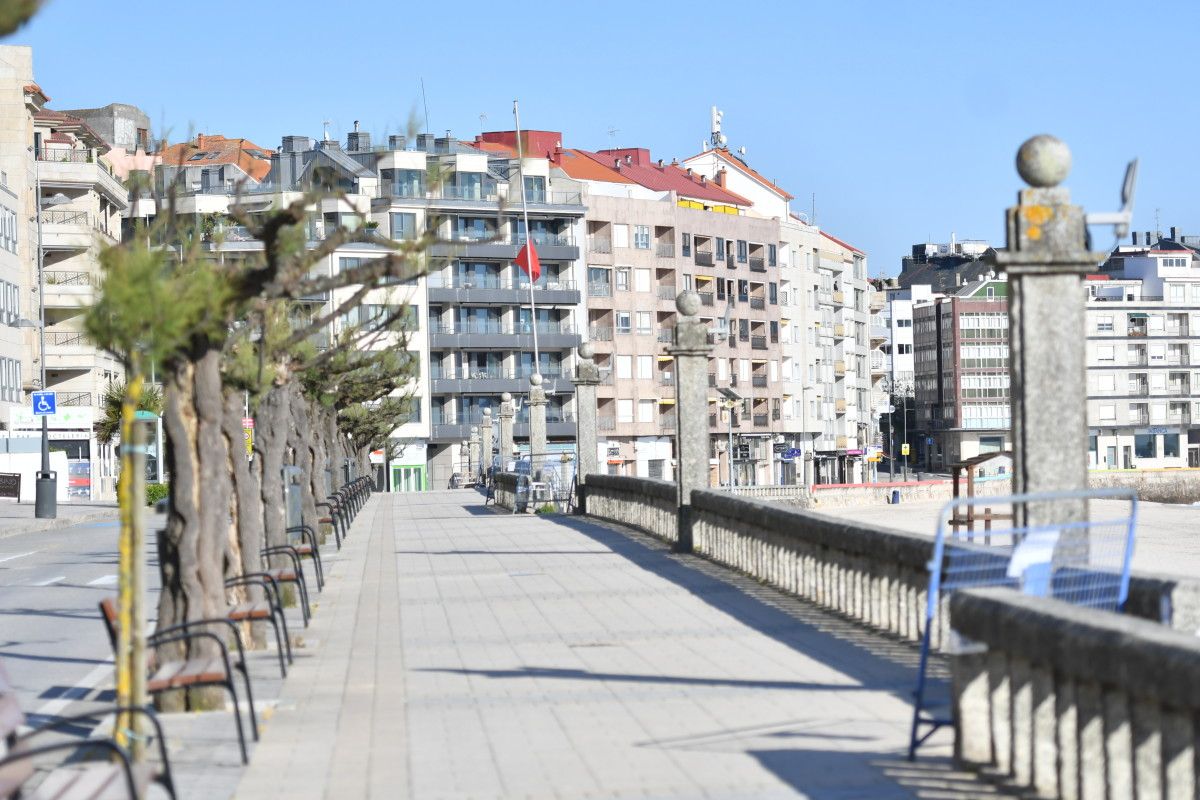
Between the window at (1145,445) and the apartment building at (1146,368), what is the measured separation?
0.09m

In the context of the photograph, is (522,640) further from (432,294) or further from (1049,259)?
(432,294)

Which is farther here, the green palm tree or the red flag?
the red flag

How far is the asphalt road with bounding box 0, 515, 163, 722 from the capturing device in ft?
48.8

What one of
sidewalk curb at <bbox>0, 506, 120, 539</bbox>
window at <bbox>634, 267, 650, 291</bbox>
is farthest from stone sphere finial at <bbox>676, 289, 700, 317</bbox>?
window at <bbox>634, 267, 650, 291</bbox>

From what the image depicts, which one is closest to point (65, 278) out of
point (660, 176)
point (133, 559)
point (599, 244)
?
point (599, 244)

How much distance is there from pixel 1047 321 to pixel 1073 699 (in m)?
4.85

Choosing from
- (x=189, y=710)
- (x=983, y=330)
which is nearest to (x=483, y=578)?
(x=189, y=710)

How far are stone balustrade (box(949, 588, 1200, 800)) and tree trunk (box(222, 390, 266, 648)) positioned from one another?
26.6 feet

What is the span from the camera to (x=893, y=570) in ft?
48.4

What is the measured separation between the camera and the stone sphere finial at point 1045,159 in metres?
12.0

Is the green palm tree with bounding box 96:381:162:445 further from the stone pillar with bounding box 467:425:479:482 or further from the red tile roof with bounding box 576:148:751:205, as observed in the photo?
the red tile roof with bounding box 576:148:751:205

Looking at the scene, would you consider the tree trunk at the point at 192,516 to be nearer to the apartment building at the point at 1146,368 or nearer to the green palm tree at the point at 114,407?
the green palm tree at the point at 114,407

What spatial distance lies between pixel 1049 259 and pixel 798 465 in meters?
128

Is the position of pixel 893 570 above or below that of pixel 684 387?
below
